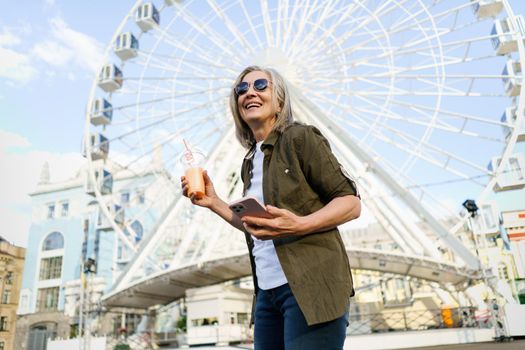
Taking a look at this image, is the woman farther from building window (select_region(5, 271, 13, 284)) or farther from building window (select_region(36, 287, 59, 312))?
building window (select_region(36, 287, 59, 312))

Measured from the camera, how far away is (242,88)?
6.31 feet

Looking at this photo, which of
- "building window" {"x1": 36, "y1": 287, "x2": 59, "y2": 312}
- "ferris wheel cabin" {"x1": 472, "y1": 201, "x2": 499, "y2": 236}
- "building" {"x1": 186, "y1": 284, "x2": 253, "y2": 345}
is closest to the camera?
"ferris wheel cabin" {"x1": 472, "y1": 201, "x2": 499, "y2": 236}

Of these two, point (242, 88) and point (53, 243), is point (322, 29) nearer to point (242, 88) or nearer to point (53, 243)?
point (242, 88)

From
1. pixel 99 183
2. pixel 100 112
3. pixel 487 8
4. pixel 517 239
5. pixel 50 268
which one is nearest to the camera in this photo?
pixel 487 8

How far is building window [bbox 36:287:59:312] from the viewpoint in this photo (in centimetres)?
3328

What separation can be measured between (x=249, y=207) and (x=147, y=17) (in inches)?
753

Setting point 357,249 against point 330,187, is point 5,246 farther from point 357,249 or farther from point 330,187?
point 357,249

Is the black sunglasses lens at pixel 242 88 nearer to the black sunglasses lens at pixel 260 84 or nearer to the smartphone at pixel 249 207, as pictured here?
the black sunglasses lens at pixel 260 84

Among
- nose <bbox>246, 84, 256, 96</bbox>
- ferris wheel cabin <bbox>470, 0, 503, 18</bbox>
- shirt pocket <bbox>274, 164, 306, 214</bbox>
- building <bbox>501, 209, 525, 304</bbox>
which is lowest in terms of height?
shirt pocket <bbox>274, 164, 306, 214</bbox>

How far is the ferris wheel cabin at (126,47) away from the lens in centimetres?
1864

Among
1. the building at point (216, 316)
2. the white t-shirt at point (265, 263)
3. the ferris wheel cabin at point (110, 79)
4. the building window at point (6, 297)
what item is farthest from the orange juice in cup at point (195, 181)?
the ferris wheel cabin at point (110, 79)

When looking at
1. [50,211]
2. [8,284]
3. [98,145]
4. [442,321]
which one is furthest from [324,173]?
[50,211]

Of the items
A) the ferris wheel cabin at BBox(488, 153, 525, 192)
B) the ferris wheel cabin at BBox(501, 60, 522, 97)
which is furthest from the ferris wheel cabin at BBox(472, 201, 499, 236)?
the ferris wheel cabin at BBox(501, 60, 522, 97)

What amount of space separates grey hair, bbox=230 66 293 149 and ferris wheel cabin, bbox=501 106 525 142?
15.5m
